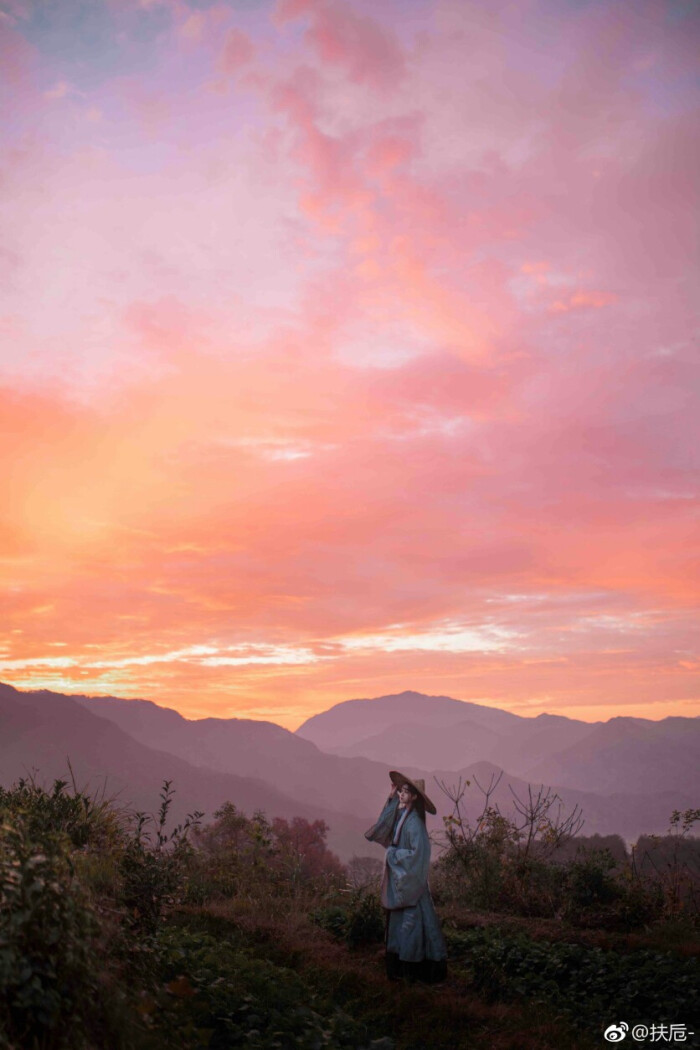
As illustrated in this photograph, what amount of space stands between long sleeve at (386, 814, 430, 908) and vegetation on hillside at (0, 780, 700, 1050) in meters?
0.95

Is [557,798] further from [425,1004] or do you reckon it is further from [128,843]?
[128,843]

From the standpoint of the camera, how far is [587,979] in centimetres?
856

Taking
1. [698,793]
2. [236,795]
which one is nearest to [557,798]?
[236,795]

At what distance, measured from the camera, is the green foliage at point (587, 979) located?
7685 mm

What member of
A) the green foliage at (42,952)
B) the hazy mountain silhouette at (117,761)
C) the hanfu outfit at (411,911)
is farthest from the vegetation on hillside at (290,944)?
the hazy mountain silhouette at (117,761)

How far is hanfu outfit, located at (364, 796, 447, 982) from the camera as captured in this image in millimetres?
8758

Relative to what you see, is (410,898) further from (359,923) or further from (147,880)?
(147,880)

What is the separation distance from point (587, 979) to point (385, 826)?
9.69 ft

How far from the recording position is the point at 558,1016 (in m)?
7.71

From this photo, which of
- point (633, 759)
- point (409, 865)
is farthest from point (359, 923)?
point (633, 759)

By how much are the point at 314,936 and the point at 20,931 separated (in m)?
7.32

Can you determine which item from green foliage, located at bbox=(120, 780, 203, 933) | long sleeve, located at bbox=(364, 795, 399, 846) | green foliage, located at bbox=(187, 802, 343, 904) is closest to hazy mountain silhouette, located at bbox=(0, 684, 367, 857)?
green foliage, located at bbox=(187, 802, 343, 904)

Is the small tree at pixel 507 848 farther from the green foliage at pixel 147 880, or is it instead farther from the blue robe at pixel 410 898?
the green foliage at pixel 147 880

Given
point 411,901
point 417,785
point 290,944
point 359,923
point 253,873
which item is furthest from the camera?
point 253,873
